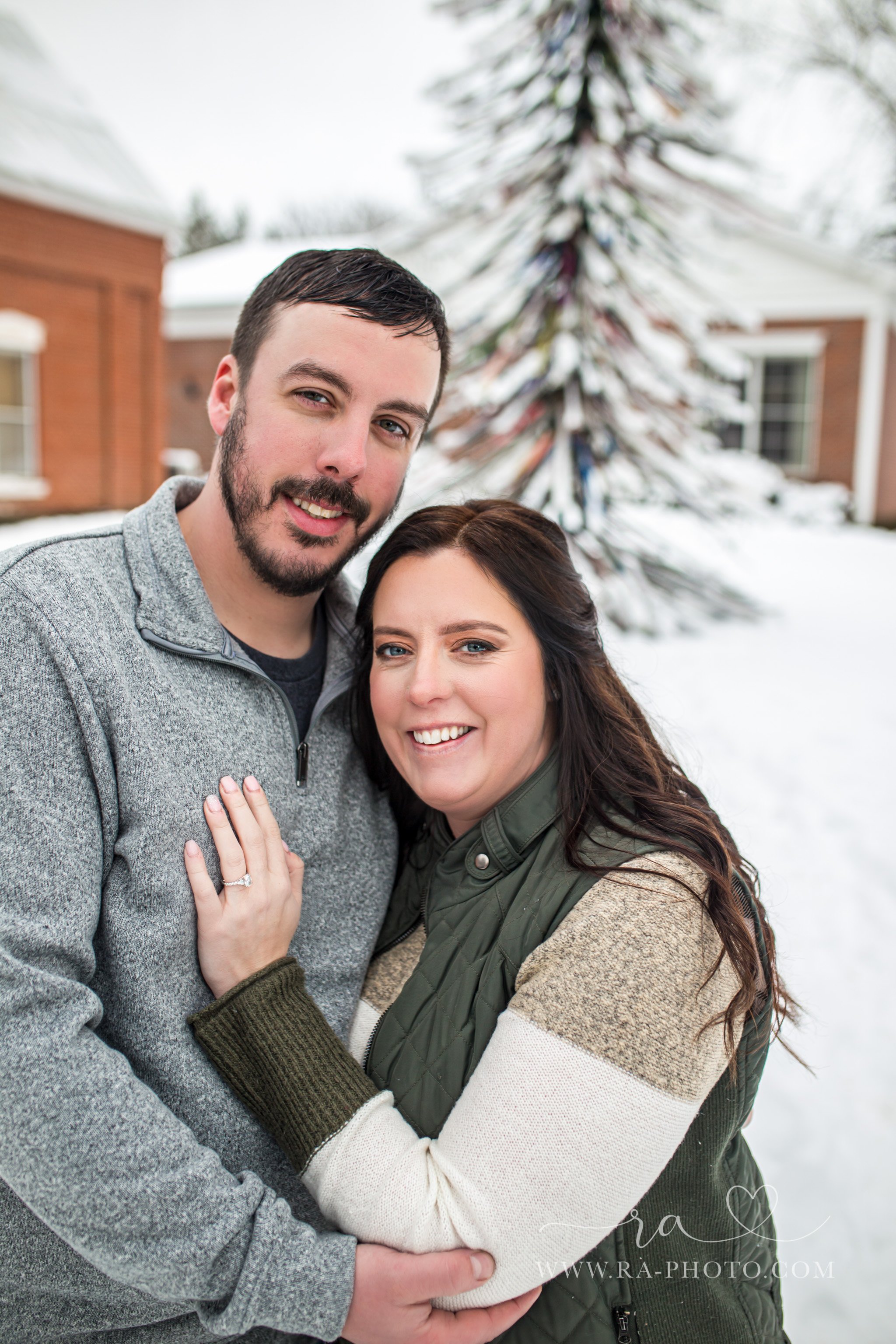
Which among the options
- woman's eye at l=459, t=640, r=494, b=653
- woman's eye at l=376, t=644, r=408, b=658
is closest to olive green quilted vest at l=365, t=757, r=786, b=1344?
woman's eye at l=459, t=640, r=494, b=653

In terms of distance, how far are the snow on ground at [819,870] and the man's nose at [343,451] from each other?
0.82 m

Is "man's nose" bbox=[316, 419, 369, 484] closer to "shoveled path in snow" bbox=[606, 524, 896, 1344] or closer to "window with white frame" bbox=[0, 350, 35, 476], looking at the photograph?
"shoveled path in snow" bbox=[606, 524, 896, 1344]

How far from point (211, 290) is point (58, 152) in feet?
21.7

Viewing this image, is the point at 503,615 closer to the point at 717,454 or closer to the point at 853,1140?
the point at 853,1140

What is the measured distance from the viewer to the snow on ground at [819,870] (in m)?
2.51

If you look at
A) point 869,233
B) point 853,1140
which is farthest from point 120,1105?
point 869,233

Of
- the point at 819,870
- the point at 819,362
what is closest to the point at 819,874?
the point at 819,870

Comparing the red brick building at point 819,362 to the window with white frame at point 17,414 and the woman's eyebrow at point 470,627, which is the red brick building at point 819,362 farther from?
the woman's eyebrow at point 470,627

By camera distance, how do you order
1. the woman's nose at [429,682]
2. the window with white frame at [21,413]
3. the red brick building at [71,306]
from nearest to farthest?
the woman's nose at [429,682], the red brick building at [71,306], the window with white frame at [21,413]

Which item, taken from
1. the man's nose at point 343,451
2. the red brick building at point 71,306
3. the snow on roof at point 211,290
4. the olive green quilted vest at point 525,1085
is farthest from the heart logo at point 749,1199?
the snow on roof at point 211,290

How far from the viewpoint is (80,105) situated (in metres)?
14.7

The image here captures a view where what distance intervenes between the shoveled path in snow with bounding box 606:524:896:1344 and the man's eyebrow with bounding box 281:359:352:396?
2.94 feet

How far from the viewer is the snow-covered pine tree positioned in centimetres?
605

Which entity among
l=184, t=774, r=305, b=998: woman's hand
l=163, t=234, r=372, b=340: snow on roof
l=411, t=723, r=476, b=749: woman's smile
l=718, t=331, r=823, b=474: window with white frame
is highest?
l=163, t=234, r=372, b=340: snow on roof
